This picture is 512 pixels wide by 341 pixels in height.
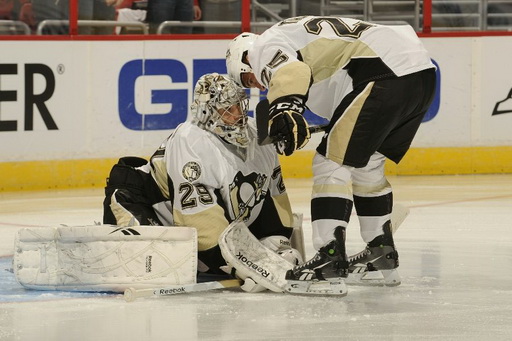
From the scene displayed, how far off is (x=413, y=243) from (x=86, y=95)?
249cm

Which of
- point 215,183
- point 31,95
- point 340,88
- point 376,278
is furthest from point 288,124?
point 31,95

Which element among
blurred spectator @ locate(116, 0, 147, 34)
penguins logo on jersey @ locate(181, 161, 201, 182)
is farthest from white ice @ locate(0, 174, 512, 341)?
blurred spectator @ locate(116, 0, 147, 34)

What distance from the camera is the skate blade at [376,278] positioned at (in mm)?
4246

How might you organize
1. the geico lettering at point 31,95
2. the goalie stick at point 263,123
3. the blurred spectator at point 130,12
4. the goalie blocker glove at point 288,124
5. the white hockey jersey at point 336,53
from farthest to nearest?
1. the blurred spectator at point 130,12
2. the geico lettering at point 31,95
3. the white hockey jersey at point 336,53
4. the goalie stick at point 263,123
5. the goalie blocker glove at point 288,124

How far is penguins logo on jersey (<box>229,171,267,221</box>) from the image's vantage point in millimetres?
4133

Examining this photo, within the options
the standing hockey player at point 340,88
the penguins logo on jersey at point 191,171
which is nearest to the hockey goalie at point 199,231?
the penguins logo on jersey at point 191,171

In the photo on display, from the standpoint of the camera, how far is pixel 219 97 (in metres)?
4.15

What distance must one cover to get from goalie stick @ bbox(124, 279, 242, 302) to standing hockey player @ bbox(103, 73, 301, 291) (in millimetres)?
86

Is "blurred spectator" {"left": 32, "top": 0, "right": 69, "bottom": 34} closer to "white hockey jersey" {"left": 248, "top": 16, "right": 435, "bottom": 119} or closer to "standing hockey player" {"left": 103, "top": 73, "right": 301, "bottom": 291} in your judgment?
"standing hockey player" {"left": 103, "top": 73, "right": 301, "bottom": 291}

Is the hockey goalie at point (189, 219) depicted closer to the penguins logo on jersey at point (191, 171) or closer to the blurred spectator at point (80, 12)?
the penguins logo on jersey at point (191, 171)

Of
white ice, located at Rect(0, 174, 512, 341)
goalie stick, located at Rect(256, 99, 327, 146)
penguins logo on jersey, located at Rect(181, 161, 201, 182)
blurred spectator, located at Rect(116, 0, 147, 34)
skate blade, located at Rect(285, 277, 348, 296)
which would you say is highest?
blurred spectator, located at Rect(116, 0, 147, 34)

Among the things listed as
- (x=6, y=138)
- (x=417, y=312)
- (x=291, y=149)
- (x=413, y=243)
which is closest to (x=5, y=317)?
(x=291, y=149)

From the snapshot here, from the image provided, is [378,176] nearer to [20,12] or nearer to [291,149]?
[291,149]

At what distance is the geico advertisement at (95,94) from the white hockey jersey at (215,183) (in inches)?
102
